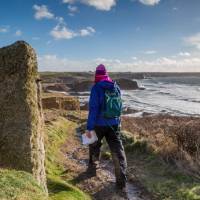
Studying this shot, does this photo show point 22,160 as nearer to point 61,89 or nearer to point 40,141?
point 40,141

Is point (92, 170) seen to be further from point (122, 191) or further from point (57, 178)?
point (122, 191)

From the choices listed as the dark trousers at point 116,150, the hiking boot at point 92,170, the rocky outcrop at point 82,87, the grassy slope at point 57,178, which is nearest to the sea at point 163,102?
the rocky outcrop at point 82,87

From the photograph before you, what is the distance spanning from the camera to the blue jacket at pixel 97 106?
24.3ft

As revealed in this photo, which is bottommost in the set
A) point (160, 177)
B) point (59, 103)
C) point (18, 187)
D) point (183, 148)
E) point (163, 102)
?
point (163, 102)

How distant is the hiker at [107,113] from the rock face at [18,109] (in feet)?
4.56

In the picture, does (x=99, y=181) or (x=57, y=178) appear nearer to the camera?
(x=57, y=178)

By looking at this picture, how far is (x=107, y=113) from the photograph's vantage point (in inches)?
293

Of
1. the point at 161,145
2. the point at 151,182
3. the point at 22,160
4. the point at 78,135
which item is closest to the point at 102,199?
the point at 151,182

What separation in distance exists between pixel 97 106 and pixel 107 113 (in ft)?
0.80

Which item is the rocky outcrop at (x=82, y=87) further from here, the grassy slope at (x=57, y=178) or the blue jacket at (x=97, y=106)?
the blue jacket at (x=97, y=106)

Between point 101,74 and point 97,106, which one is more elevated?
point 101,74

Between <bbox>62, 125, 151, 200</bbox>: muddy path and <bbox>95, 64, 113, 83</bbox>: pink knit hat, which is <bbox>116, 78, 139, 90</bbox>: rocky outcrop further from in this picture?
<bbox>95, 64, 113, 83</bbox>: pink knit hat

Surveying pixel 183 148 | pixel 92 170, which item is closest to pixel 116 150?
pixel 92 170

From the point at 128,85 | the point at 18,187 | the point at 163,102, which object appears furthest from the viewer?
the point at 128,85
